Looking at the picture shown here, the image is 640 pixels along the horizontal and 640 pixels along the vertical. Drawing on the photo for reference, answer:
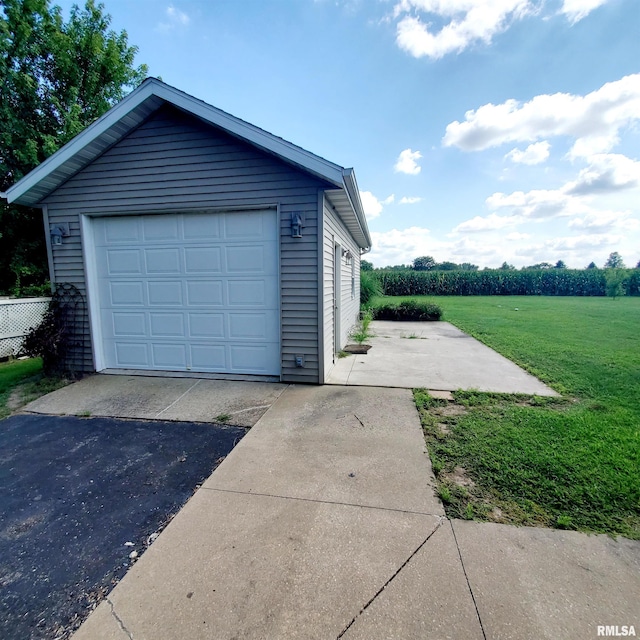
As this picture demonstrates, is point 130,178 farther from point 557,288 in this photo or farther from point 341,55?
point 557,288

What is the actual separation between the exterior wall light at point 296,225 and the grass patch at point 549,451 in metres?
2.77

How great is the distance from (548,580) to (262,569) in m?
1.48

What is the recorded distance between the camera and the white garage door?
4953 millimetres

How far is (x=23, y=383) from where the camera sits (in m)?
5.07

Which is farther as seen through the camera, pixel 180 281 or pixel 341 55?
pixel 341 55

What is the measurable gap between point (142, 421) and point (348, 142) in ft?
34.8

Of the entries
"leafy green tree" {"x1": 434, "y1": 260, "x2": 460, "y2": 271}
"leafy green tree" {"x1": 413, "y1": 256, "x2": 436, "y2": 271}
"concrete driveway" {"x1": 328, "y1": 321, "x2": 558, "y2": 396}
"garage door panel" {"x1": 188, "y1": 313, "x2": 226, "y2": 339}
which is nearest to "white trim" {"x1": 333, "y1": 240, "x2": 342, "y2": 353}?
"concrete driveway" {"x1": 328, "y1": 321, "x2": 558, "y2": 396}

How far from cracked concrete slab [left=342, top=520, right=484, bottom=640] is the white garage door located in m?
3.61

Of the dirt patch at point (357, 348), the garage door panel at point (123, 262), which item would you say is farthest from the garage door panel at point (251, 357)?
the dirt patch at point (357, 348)

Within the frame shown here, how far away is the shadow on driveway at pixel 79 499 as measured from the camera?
1648mm

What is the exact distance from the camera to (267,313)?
4.98 metres

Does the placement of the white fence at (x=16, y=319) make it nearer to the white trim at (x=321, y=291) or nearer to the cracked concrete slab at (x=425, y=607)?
the white trim at (x=321, y=291)

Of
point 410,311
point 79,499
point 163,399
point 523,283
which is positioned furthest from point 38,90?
point 523,283

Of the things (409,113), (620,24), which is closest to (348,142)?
(409,113)
